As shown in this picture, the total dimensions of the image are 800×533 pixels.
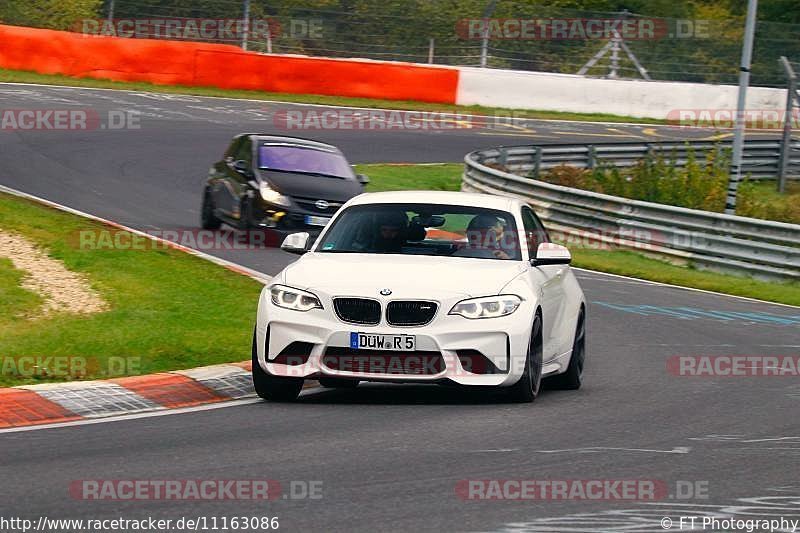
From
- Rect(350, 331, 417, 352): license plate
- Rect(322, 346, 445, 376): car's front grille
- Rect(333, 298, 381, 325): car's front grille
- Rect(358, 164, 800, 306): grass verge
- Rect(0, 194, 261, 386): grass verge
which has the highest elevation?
Rect(333, 298, 381, 325): car's front grille

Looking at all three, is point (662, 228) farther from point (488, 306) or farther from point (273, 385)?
point (273, 385)

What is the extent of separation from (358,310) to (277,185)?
1088 cm

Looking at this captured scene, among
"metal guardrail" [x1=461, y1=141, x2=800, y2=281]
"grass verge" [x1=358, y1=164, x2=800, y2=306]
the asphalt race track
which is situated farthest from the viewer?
"metal guardrail" [x1=461, y1=141, x2=800, y2=281]

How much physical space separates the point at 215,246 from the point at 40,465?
12060mm

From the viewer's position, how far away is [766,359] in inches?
573

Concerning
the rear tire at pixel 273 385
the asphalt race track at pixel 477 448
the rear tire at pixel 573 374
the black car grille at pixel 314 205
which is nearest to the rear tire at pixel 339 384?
the asphalt race track at pixel 477 448

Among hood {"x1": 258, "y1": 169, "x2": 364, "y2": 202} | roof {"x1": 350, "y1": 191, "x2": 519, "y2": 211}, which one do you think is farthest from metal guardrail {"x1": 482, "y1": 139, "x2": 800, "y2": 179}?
roof {"x1": 350, "y1": 191, "x2": 519, "y2": 211}

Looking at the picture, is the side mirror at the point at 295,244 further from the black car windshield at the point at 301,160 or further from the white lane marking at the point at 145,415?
the black car windshield at the point at 301,160

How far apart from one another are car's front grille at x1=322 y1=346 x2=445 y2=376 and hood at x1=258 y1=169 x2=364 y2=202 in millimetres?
10582

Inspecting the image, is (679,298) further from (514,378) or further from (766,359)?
(514,378)

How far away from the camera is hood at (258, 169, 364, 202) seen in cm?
2111

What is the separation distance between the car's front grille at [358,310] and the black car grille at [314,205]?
1048 cm

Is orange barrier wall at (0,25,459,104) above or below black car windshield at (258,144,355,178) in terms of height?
above

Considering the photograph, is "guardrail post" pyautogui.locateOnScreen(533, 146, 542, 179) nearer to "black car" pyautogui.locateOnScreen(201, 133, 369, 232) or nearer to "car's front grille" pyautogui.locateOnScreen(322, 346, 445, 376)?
"black car" pyautogui.locateOnScreen(201, 133, 369, 232)
